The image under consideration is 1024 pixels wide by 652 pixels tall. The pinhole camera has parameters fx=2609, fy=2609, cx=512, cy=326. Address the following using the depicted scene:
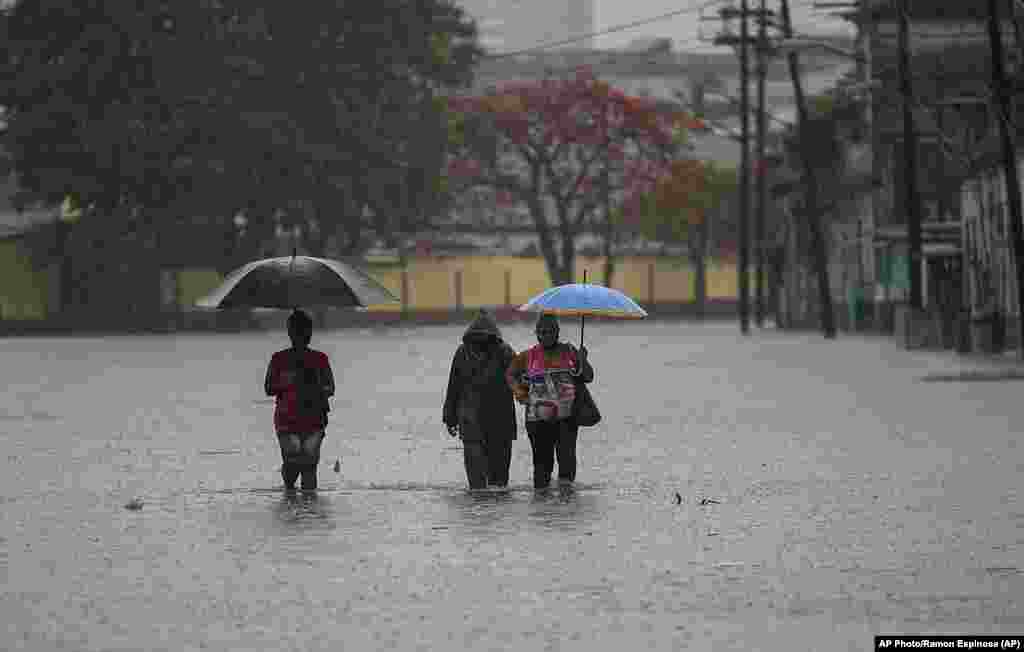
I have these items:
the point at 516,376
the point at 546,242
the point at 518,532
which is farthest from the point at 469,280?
the point at 518,532

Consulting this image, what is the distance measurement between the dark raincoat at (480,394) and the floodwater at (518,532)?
0.47 meters

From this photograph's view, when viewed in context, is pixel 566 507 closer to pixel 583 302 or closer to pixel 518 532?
pixel 518 532

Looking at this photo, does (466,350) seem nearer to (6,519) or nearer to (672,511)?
(672,511)

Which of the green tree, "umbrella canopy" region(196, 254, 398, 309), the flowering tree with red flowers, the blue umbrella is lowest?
the blue umbrella

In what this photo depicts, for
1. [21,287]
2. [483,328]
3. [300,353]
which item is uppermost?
[483,328]

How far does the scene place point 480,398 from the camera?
57.7ft

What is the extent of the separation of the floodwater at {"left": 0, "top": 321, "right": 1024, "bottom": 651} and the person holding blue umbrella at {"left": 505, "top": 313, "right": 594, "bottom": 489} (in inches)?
18.1

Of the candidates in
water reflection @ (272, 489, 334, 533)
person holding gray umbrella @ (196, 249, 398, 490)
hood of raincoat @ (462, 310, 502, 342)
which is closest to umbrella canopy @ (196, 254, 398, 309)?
person holding gray umbrella @ (196, 249, 398, 490)

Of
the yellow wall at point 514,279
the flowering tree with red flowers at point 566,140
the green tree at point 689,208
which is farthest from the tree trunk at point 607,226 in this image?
the green tree at point 689,208

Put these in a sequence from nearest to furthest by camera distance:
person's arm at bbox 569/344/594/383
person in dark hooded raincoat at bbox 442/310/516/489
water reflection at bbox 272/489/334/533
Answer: water reflection at bbox 272/489/334/533 → person in dark hooded raincoat at bbox 442/310/516/489 → person's arm at bbox 569/344/594/383

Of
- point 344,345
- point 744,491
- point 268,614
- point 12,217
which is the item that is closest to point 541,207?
point 12,217

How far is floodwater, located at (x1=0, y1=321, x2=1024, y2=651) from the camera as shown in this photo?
10797 mm

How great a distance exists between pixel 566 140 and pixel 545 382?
8386 cm

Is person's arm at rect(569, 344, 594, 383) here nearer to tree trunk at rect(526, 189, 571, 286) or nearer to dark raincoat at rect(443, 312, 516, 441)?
dark raincoat at rect(443, 312, 516, 441)
